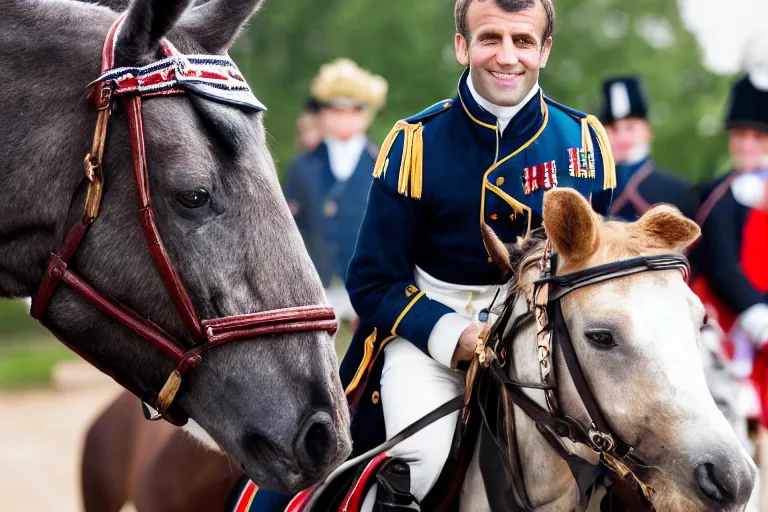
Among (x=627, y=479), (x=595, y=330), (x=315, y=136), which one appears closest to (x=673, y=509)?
(x=627, y=479)

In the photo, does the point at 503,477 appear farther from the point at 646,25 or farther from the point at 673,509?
the point at 646,25

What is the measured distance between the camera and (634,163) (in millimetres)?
8273

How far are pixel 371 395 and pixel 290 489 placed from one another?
1056 millimetres

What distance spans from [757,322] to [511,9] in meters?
3.58

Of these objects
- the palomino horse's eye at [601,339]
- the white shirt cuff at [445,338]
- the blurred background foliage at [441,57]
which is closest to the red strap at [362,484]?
the white shirt cuff at [445,338]

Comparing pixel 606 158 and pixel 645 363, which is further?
pixel 606 158

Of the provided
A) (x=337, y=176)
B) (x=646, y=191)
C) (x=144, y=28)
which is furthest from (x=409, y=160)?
(x=337, y=176)

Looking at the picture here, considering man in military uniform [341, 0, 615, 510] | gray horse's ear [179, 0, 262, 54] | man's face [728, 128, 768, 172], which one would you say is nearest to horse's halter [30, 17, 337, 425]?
gray horse's ear [179, 0, 262, 54]

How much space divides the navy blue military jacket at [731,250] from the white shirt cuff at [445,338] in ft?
11.1

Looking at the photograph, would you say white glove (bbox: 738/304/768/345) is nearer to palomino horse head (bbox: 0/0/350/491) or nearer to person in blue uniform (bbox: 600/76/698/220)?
person in blue uniform (bbox: 600/76/698/220)

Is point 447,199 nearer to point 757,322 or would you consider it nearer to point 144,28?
point 144,28

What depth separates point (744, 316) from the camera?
6.38m

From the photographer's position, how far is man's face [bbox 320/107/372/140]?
1073 cm

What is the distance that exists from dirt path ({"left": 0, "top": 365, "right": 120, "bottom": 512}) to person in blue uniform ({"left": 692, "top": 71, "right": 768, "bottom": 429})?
3.99 metres
